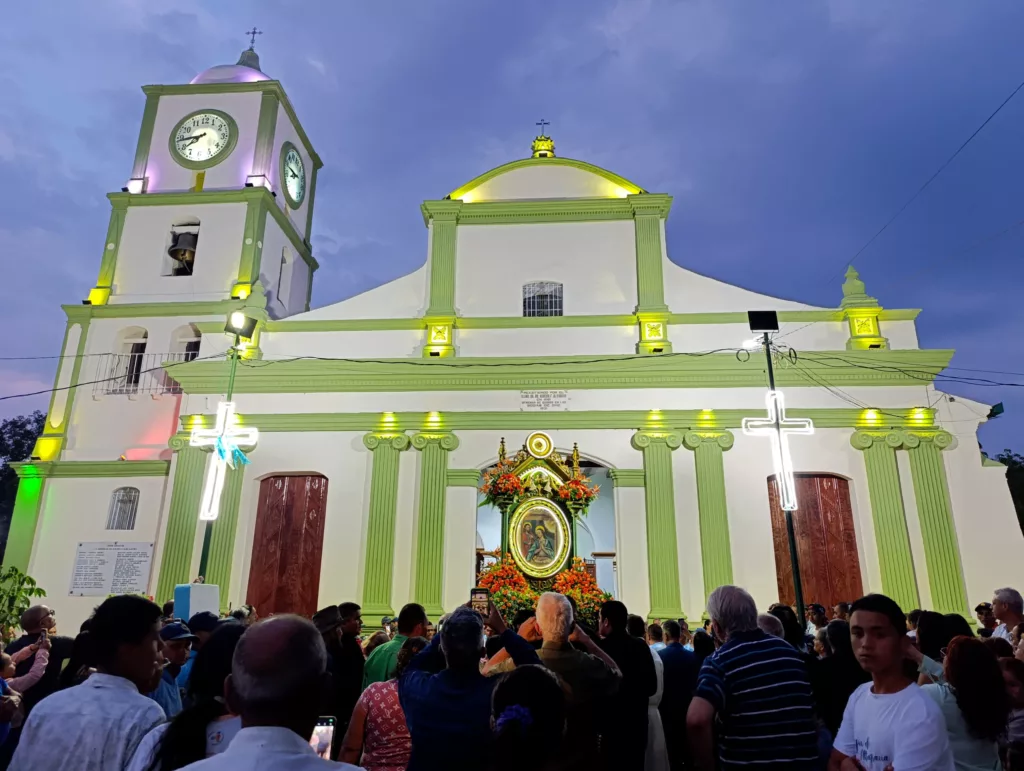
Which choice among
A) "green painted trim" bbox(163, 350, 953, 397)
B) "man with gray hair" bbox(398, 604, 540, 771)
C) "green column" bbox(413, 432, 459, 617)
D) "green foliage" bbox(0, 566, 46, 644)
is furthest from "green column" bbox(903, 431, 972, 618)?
"green foliage" bbox(0, 566, 46, 644)

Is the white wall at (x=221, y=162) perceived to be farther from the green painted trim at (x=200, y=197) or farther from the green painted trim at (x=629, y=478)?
the green painted trim at (x=629, y=478)

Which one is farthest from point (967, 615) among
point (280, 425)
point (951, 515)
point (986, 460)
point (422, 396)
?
point (280, 425)

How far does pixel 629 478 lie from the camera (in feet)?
48.2

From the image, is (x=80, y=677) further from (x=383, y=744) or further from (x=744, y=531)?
(x=744, y=531)

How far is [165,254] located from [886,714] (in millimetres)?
20724

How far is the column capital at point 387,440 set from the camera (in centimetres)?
1520

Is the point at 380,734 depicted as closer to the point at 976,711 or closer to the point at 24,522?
the point at 976,711

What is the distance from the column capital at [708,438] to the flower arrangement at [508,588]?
505 cm

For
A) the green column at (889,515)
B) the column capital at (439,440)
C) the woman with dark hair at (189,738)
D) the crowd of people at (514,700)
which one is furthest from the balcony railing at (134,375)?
the woman with dark hair at (189,738)

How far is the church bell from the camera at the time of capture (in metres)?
19.8

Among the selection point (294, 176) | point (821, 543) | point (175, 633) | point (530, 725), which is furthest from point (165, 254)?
point (530, 725)

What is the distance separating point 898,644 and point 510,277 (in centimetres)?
1440

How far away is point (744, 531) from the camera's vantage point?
1430cm

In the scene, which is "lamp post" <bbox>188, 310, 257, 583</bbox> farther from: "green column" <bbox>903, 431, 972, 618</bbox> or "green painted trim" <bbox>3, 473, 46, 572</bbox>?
"green column" <bbox>903, 431, 972, 618</bbox>
